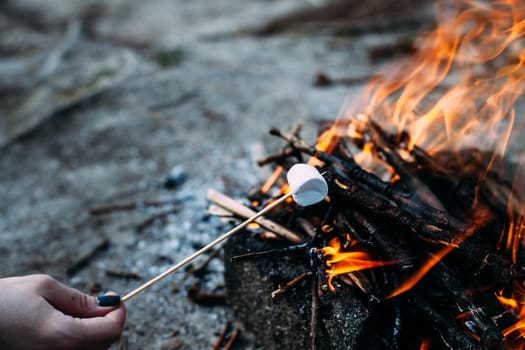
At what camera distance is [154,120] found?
653 cm

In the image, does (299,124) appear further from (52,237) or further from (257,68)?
(257,68)

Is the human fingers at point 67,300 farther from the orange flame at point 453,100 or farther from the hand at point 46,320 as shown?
the orange flame at point 453,100

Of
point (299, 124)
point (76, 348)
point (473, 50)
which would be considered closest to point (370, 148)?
point (299, 124)

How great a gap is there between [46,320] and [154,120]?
16.2 feet

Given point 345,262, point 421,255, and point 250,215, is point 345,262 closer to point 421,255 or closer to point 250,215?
point 421,255

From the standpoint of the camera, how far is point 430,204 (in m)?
2.71

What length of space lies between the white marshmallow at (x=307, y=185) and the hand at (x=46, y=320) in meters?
1.19

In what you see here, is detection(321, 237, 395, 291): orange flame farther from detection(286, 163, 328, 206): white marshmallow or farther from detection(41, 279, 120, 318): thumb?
detection(41, 279, 120, 318): thumb

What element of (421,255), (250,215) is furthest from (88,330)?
(421,255)

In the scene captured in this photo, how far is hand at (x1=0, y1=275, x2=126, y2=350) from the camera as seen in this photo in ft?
6.18

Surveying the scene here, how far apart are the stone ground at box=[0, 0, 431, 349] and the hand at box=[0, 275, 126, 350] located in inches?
40.2

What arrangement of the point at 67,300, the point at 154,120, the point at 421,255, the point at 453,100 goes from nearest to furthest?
the point at 67,300
the point at 421,255
the point at 453,100
the point at 154,120

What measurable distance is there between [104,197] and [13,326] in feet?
10.7

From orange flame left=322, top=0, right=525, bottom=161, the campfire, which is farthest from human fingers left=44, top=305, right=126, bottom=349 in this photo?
orange flame left=322, top=0, right=525, bottom=161
